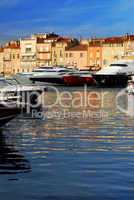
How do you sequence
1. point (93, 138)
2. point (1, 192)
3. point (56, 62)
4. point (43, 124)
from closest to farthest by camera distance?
point (1, 192) → point (93, 138) → point (43, 124) → point (56, 62)

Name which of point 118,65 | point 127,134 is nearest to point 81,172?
point 127,134

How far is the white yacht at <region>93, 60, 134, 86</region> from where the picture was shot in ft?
251

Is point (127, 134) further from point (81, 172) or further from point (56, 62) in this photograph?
point (56, 62)

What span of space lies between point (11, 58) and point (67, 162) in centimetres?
13526

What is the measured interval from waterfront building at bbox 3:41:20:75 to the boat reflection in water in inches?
5108

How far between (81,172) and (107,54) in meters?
116

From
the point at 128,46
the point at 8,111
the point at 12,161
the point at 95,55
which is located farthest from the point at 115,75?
the point at 12,161

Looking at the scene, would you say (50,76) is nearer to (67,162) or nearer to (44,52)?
(44,52)

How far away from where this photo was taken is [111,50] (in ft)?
415

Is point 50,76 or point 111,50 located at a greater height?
point 111,50

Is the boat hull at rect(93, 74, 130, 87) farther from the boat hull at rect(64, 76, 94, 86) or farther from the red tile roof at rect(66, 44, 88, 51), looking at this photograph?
the red tile roof at rect(66, 44, 88, 51)

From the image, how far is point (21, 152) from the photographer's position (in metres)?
14.3

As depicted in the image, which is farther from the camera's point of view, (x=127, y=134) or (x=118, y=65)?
(x=118, y=65)

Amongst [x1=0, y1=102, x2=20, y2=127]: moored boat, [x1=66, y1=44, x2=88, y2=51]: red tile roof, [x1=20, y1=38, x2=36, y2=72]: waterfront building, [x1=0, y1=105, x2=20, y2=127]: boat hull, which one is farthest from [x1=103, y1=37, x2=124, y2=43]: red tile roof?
[x1=0, y1=105, x2=20, y2=127]: boat hull
